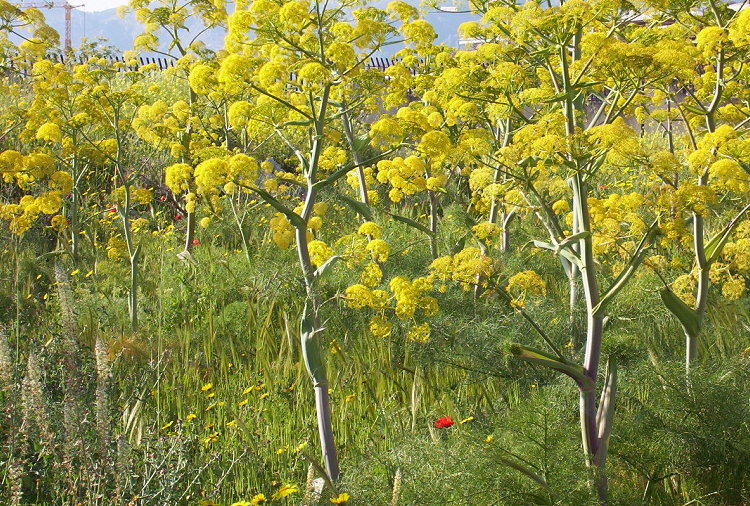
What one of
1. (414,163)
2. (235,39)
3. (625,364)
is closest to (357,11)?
(235,39)

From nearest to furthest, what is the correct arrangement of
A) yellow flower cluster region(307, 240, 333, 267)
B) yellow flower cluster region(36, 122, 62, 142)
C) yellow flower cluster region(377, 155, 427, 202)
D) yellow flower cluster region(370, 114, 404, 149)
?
yellow flower cluster region(307, 240, 333, 267), yellow flower cluster region(370, 114, 404, 149), yellow flower cluster region(377, 155, 427, 202), yellow flower cluster region(36, 122, 62, 142)

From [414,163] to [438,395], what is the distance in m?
1.80

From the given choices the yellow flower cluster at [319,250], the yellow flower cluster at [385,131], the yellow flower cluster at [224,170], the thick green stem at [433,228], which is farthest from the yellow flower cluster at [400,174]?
the yellow flower cluster at [224,170]

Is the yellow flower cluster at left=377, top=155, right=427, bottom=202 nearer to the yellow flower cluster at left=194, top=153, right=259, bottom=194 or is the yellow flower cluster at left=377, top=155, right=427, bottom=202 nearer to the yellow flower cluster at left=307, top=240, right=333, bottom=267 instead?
the yellow flower cluster at left=307, top=240, right=333, bottom=267

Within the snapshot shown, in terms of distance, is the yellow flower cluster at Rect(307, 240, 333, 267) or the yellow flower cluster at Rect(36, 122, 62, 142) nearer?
the yellow flower cluster at Rect(307, 240, 333, 267)

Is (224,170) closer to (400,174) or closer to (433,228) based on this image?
(400,174)

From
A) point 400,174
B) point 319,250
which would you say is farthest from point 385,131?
point 400,174

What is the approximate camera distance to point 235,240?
29.4ft

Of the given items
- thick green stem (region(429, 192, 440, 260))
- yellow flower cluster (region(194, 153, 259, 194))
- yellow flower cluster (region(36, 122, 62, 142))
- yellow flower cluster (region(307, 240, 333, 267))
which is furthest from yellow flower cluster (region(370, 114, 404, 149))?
yellow flower cluster (region(36, 122, 62, 142))

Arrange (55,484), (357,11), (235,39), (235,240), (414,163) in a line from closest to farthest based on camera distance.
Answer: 1. (55,484)
2. (235,39)
3. (357,11)
4. (414,163)
5. (235,240)

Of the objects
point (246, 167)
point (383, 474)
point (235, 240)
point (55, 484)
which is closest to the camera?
point (55, 484)

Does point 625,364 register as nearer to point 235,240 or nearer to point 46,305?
point 46,305

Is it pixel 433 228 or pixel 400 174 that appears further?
pixel 433 228

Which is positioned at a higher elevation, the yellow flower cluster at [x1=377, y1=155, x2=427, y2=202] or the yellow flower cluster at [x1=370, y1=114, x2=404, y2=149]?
the yellow flower cluster at [x1=377, y1=155, x2=427, y2=202]
